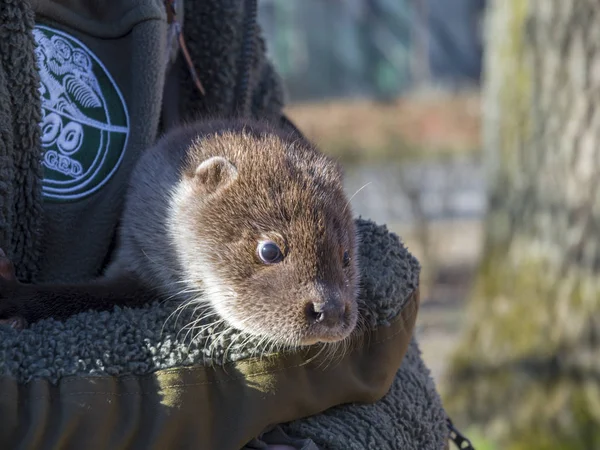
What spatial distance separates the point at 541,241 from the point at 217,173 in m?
4.20

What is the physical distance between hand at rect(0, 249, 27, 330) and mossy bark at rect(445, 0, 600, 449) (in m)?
4.42

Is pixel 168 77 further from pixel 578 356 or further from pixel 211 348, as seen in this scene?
pixel 578 356

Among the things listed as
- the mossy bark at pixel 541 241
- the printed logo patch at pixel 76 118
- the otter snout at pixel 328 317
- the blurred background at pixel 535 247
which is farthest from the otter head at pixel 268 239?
the mossy bark at pixel 541 241

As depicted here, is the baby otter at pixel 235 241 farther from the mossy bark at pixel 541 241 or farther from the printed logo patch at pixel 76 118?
the mossy bark at pixel 541 241

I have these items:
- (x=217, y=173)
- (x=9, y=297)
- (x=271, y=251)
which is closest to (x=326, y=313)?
(x=271, y=251)

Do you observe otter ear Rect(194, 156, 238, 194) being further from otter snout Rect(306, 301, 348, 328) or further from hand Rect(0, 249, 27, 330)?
hand Rect(0, 249, 27, 330)

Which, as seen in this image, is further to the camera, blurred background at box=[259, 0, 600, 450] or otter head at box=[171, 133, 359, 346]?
blurred background at box=[259, 0, 600, 450]

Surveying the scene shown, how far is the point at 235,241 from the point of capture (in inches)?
91.5

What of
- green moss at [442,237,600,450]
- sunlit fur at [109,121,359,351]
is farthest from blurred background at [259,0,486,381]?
sunlit fur at [109,121,359,351]

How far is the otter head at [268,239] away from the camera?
2.20 meters

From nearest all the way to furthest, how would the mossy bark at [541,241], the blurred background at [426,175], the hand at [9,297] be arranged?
1. the hand at [9,297]
2. the mossy bark at [541,241]
3. the blurred background at [426,175]

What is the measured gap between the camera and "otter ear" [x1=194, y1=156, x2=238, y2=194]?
2.38 meters

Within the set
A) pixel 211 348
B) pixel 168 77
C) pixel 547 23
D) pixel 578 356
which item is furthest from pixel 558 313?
pixel 211 348

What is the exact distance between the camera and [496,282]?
638 cm
